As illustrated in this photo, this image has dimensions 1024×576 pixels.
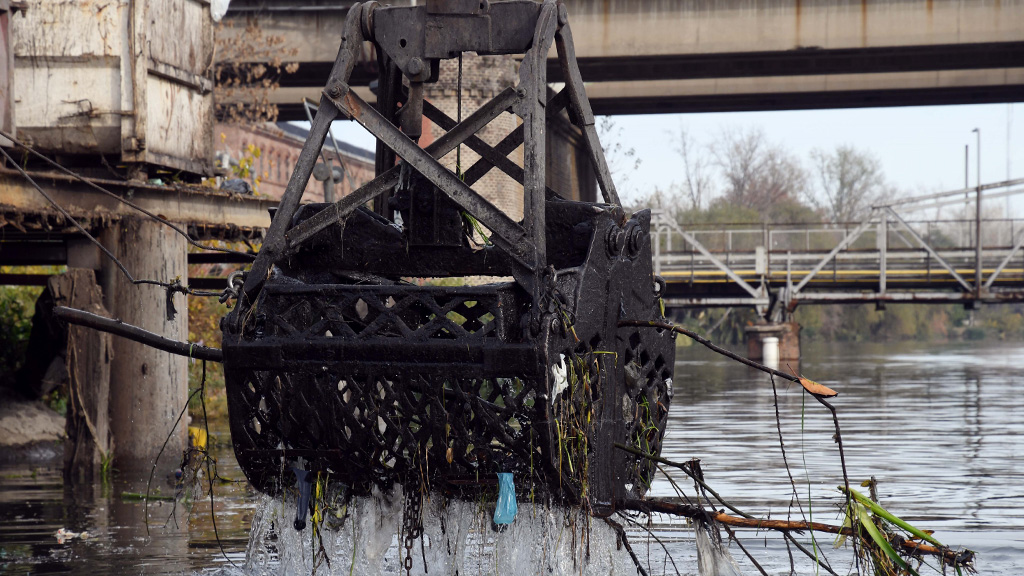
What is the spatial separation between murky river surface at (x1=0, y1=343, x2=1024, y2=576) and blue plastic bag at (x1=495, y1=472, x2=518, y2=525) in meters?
1.31

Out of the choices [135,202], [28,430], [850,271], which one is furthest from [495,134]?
[135,202]

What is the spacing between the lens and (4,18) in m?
11.1

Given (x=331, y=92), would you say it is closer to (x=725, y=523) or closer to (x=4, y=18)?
(x=725, y=523)

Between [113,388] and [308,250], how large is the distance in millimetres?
5253

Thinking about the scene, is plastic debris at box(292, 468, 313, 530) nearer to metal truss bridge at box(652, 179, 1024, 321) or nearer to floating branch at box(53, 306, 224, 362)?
floating branch at box(53, 306, 224, 362)

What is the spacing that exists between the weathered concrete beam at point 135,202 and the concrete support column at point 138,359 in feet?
0.83

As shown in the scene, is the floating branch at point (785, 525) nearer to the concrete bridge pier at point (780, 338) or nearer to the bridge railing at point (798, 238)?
the concrete bridge pier at point (780, 338)

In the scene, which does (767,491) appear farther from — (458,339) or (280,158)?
(280,158)

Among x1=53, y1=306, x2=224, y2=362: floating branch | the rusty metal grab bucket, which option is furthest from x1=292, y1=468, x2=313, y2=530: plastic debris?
x1=53, y1=306, x2=224, y2=362: floating branch

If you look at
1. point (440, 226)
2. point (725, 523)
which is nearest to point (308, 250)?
point (440, 226)

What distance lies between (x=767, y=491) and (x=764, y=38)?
588 inches

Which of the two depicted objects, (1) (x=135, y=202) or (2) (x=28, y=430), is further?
(2) (x=28, y=430)

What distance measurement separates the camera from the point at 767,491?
10.9 meters

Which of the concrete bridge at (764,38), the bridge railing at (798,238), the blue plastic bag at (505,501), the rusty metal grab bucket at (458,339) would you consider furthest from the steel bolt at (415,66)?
the bridge railing at (798,238)
